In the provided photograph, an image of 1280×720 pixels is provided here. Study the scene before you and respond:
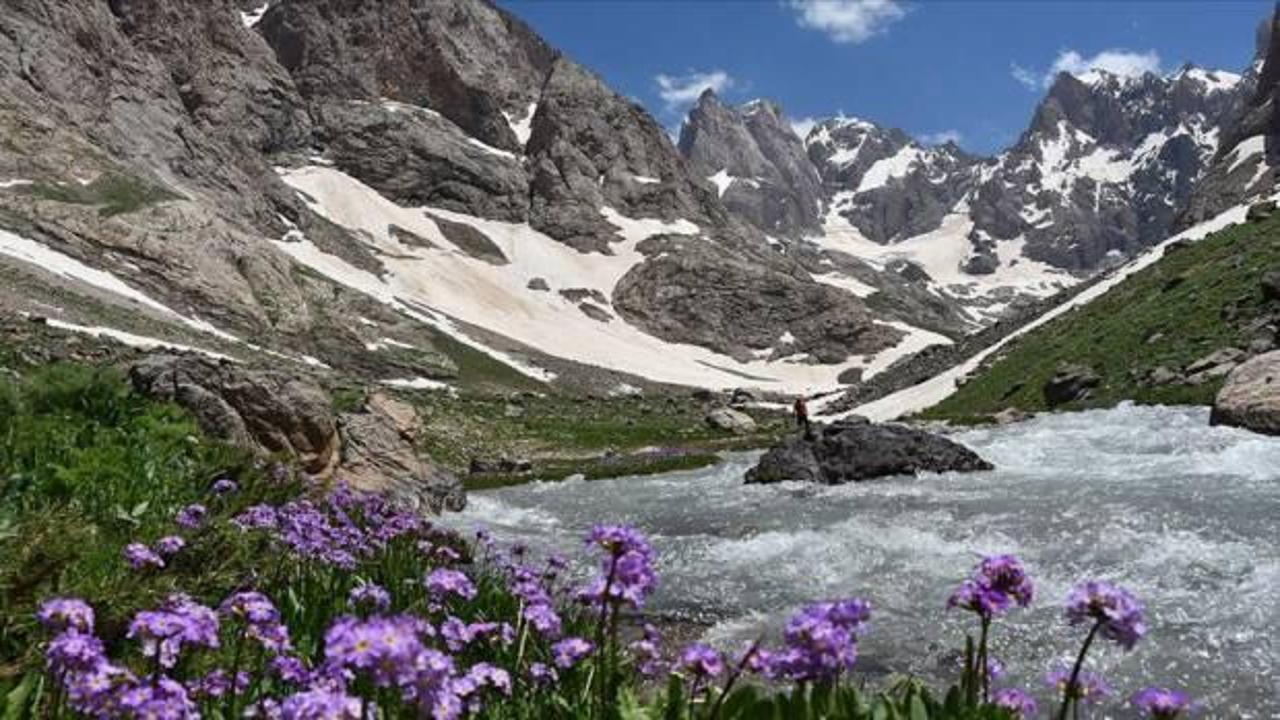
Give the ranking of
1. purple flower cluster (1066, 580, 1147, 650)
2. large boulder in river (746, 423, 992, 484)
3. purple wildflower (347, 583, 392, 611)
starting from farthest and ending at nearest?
large boulder in river (746, 423, 992, 484) → purple wildflower (347, 583, 392, 611) → purple flower cluster (1066, 580, 1147, 650)

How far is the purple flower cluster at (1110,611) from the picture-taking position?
358 centimetres

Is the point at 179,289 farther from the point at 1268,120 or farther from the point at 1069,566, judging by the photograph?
the point at 1268,120

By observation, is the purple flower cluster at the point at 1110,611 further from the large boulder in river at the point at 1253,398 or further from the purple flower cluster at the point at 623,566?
the large boulder in river at the point at 1253,398

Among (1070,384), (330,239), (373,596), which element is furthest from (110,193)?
A: (373,596)

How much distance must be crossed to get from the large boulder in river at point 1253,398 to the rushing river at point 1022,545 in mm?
669

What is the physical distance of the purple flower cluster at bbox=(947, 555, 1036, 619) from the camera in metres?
4.02

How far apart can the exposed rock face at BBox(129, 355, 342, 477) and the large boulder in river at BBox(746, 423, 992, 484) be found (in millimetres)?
12065

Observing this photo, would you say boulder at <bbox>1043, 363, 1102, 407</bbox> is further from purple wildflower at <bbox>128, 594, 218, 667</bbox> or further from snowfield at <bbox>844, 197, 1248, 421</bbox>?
purple wildflower at <bbox>128, 594, 218, 667</bbox>

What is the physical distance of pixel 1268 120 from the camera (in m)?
134

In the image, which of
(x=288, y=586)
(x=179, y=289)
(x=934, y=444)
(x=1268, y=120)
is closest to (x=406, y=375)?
(x=179, y=289)

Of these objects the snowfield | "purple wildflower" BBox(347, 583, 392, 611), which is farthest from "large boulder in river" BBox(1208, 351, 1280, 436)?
the snowfield

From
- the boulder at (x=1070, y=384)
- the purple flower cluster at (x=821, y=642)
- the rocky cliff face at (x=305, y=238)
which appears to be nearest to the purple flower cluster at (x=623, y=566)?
the purple flower cluster at (x=821, y=642)

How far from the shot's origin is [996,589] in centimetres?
411

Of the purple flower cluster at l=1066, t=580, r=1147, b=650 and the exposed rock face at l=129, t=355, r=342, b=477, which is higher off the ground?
the purple flower cluster at l=1066, t=580, r=1147, b=650
